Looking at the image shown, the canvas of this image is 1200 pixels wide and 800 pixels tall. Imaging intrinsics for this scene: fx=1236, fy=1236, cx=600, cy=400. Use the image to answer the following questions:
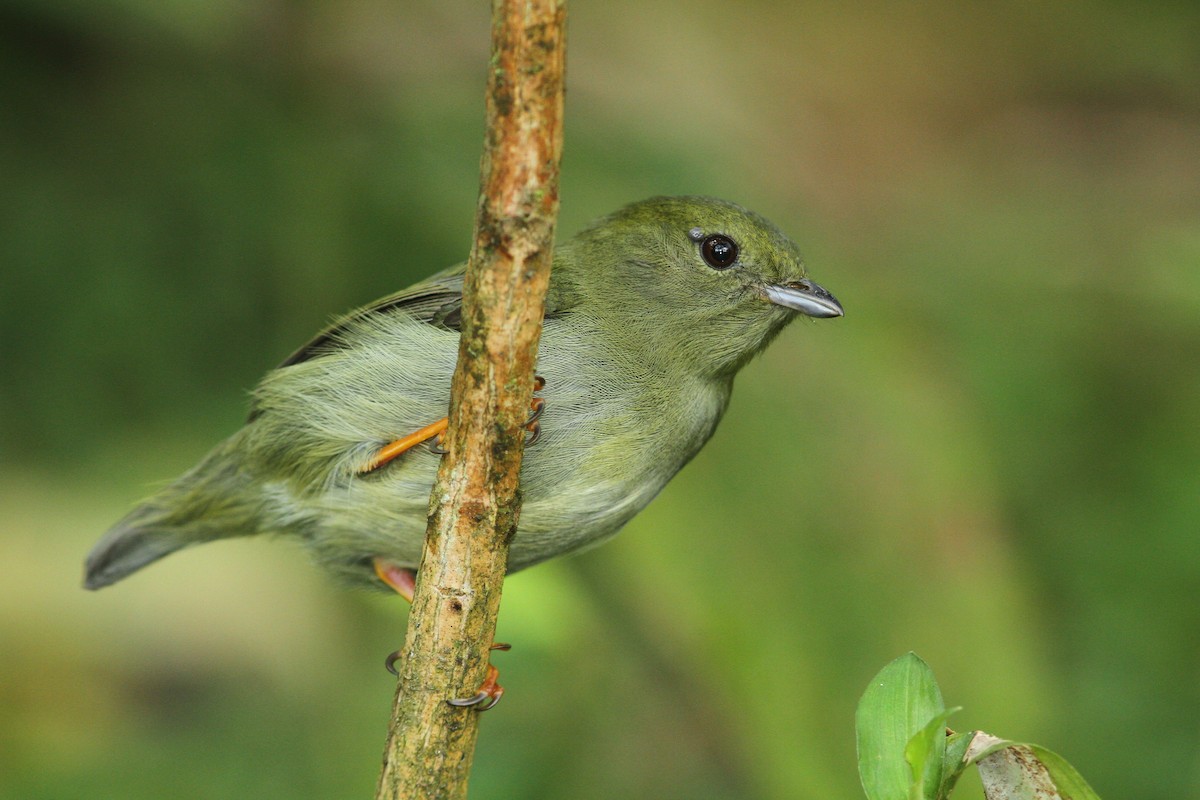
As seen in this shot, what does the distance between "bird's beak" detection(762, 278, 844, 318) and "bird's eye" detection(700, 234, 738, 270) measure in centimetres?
14

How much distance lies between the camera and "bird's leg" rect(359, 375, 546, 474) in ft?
10.5

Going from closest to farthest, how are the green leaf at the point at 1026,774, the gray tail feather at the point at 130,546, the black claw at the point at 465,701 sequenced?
the green leaf at the point at 1026,774 < the black claw at the point at 465,701 < the gray tail feather at the point at 130,546

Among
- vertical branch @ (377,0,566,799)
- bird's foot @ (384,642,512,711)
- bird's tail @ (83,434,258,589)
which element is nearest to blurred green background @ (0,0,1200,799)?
bird's tail @ (83,434,258,589)

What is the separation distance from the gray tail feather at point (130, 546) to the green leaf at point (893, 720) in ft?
9.84

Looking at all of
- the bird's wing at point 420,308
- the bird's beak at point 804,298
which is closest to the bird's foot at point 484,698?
the bird's wing at point 420,308

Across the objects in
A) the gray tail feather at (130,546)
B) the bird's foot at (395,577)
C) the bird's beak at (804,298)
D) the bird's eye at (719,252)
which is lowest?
the bird's foot at (395,577)

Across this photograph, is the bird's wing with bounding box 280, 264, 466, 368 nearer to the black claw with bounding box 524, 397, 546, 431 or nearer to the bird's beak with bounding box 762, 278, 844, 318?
the black claw with bounding box 524, 397, 546, 431

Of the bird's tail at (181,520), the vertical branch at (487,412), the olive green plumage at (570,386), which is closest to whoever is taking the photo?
the vertical branch at (487,412)

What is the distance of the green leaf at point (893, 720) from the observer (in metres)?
1.79

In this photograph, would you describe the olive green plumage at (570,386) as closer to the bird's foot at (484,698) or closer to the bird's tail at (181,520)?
the bird's tail at (181,520)

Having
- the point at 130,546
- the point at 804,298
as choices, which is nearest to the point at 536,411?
the point at 804,298

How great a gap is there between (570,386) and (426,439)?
43 cm

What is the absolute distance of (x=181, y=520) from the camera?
4176mm

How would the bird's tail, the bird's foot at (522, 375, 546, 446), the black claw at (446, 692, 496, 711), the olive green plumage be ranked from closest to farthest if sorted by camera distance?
the black claw at (446, 692, 496, 711)
the bird's foot at (522, 375, 546, 446)
the olive green plumage
the bird's tail
